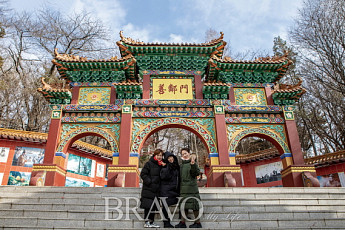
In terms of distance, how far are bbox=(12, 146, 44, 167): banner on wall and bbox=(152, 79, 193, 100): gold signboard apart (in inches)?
274

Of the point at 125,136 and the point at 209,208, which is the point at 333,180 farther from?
the point at 125,136

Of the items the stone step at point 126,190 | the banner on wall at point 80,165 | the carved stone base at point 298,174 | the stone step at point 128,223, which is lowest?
the stone step at point 128,223

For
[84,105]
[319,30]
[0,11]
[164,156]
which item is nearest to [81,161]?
[84,105]

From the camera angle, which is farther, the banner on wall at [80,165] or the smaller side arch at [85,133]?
the banner on wall at [80,165]

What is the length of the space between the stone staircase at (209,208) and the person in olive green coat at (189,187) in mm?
484

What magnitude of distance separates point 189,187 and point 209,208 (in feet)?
4.06

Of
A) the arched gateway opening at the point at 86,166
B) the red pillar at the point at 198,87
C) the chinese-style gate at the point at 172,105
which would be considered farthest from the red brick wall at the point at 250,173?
the arched gateway opening at the point at 86,166

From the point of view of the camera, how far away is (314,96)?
16.8 m

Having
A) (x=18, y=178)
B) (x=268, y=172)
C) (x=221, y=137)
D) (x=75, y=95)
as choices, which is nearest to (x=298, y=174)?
(x=221, y=137)

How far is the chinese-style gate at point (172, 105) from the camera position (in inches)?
380

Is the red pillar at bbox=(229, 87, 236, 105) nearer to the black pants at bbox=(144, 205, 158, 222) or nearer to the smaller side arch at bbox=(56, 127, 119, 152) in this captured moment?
the smaller side arch at bbox=(56, 127, 119, 152)

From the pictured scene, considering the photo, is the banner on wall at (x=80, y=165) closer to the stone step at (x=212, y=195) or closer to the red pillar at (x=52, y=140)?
the red pillar at (x=52, y=140)

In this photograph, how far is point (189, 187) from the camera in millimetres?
4645

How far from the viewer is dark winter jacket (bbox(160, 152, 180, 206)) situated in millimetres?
4656
